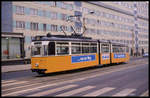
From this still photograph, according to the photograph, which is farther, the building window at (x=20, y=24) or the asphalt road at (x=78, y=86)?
the building window at (x=20, y=24)

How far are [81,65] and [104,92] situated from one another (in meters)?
10.3

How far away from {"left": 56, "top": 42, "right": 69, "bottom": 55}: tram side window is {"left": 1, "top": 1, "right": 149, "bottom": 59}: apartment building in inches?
358

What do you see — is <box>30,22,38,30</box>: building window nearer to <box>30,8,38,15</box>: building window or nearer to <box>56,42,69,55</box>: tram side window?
<box>30,8,38,15</box>: building window

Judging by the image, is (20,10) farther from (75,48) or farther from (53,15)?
(75,48)

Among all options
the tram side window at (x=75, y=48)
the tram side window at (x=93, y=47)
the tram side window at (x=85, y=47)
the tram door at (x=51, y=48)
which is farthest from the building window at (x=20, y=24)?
the tram door at (x=51, y=48)

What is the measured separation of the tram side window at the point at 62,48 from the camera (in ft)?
56.1

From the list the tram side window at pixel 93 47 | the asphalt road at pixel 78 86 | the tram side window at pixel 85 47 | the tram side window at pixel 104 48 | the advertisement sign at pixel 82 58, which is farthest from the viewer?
the tram side window at pixel 104 48

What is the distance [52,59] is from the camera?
54.2 feet

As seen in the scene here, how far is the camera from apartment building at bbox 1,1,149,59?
35.3m

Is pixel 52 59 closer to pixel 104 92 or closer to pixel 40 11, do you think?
pixel 104 92

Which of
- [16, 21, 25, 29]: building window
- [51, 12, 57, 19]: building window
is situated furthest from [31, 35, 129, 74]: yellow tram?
[51, 12, 57, 19]: building window

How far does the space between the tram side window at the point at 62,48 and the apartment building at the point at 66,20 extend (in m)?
9.09

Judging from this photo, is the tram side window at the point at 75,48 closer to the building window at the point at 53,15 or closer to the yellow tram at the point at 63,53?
the yellow tram at the point at 63,53

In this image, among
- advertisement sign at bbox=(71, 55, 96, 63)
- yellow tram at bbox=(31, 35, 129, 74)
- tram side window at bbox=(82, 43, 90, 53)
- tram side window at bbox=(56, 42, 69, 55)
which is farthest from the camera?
tram side window at bbox=(82, 43, 90, 53)
